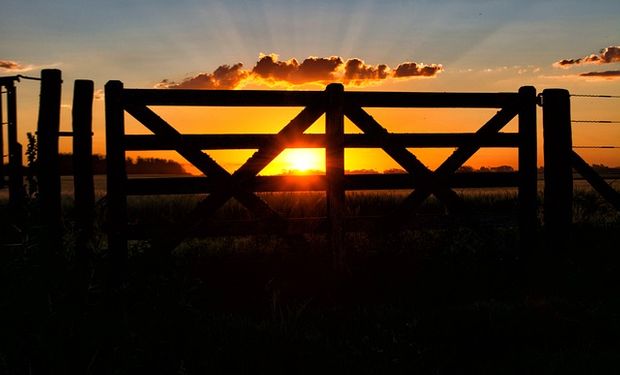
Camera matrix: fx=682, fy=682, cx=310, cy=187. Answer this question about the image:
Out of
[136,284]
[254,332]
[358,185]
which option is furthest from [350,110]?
[136,284]

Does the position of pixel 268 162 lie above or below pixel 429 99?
below

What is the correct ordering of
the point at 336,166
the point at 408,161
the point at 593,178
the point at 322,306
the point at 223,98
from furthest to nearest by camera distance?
the point at 593,178
the point at 408,161
the point at 336,166
the point at 223,98
the point at 322,306

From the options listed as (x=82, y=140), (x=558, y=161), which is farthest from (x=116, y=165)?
(x=558, y=161)

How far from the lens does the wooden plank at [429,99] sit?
8.77 m

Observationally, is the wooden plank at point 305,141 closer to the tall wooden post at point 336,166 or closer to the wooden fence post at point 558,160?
the tall wooden post at point 336,166

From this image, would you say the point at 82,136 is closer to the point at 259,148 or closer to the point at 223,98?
the point at 223,98

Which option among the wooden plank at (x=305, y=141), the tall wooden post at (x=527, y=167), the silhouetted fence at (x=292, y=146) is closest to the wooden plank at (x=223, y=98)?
the silhouetted fence at (x=292, y=146)

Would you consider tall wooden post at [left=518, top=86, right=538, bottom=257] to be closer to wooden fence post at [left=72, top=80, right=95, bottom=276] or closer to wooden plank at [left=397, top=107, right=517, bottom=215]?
wooden plank at [left=397, top=107, right=517, bottom=215]

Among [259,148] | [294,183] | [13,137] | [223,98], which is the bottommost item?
[294,183]

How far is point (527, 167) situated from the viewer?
9.62 metres

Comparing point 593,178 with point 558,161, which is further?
point 593,178

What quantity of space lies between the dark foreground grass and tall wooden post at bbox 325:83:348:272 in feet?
1.03

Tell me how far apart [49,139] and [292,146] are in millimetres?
2953

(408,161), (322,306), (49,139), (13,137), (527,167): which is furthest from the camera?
(527,167)
